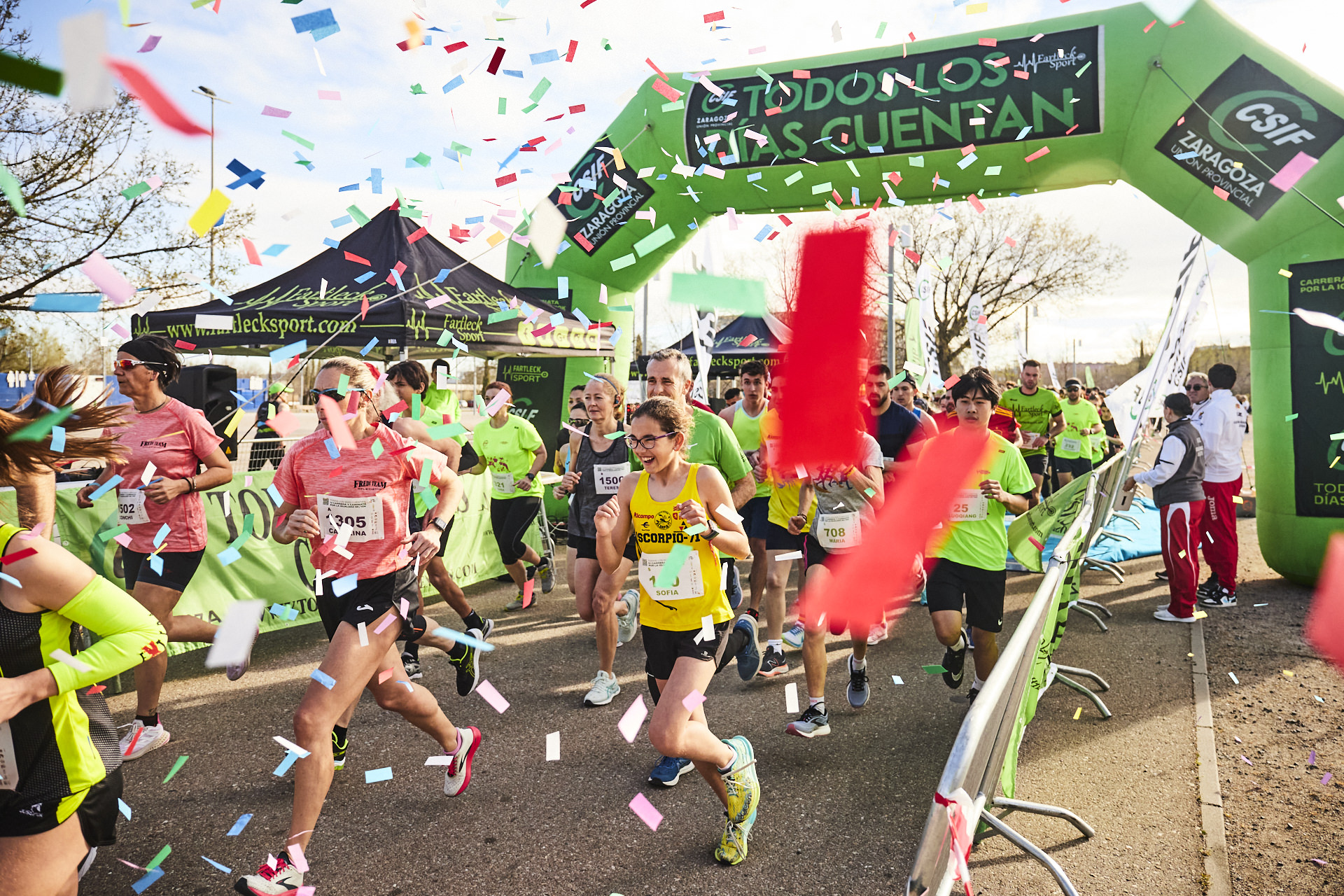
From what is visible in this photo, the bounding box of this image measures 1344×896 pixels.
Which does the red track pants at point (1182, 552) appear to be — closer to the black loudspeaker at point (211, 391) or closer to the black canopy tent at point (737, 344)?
the black loudspeaker at point (211, 391)

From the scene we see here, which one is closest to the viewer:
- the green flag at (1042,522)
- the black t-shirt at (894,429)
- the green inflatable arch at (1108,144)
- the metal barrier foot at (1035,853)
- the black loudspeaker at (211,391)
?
the metal barrier foot at (1035,853)

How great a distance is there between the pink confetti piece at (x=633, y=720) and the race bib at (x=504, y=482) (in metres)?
2.58

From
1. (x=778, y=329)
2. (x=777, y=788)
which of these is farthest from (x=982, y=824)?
(x=778, y=329)

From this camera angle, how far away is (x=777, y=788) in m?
3.76

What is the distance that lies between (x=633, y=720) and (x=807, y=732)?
956 mm

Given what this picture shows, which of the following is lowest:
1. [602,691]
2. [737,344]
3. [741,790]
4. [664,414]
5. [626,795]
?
[626,795]

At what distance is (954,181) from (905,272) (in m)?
18.7

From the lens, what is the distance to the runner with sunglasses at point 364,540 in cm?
328

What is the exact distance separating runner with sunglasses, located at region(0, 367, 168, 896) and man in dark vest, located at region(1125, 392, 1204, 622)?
6926 millimetres

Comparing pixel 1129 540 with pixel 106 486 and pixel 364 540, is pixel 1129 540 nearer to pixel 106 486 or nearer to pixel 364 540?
pixel 364 540

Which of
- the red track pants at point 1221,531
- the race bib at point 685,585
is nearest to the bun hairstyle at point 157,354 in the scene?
the race bib at point 685,585

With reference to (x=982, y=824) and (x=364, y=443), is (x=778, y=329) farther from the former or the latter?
(x=982, y=824)

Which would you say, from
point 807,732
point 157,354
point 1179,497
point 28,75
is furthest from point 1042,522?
point 28,75

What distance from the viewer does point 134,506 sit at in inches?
166
